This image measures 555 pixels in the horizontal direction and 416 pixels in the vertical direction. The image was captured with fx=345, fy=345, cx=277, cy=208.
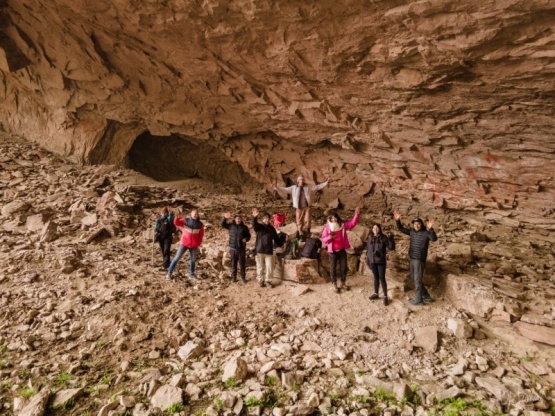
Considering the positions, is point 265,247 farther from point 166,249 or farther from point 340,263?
point 166,249

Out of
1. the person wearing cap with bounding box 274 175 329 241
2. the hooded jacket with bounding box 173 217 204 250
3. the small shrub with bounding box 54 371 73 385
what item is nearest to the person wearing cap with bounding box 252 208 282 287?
the hooded jacket with bounding box 173 217 204 250

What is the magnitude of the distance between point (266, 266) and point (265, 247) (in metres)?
0.49

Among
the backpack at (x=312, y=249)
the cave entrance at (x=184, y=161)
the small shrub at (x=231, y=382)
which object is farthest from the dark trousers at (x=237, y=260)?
the cave entrance at (x=184, y=161)

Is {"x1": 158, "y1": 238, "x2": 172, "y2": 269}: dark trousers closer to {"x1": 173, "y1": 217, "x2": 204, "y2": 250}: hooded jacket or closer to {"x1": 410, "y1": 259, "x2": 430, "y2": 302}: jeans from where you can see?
{"x1": 173, "y1": 217, "x2": 204, "y2": 250}: hooded jacket

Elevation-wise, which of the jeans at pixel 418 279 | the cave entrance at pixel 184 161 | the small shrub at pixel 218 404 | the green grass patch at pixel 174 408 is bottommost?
the green grass patch at pixel 174 408

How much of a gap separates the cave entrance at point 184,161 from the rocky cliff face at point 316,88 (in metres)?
0.74

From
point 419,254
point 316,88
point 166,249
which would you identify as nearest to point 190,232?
point 166,249

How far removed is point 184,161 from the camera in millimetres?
17797

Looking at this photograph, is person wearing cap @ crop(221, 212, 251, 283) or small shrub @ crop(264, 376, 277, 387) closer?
small shrub @ crop(264, 376, 277, 387)

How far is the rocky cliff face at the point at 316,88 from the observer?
7.05 m

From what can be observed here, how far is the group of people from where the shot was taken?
6883 millimetres

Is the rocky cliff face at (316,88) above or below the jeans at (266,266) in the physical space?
above

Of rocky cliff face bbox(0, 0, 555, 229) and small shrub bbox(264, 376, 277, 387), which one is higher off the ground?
rocky cliff face bbox(0, 0, 555, 229)

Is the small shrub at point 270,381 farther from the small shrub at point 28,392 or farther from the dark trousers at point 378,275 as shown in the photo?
the dark trousers at point 378,275
